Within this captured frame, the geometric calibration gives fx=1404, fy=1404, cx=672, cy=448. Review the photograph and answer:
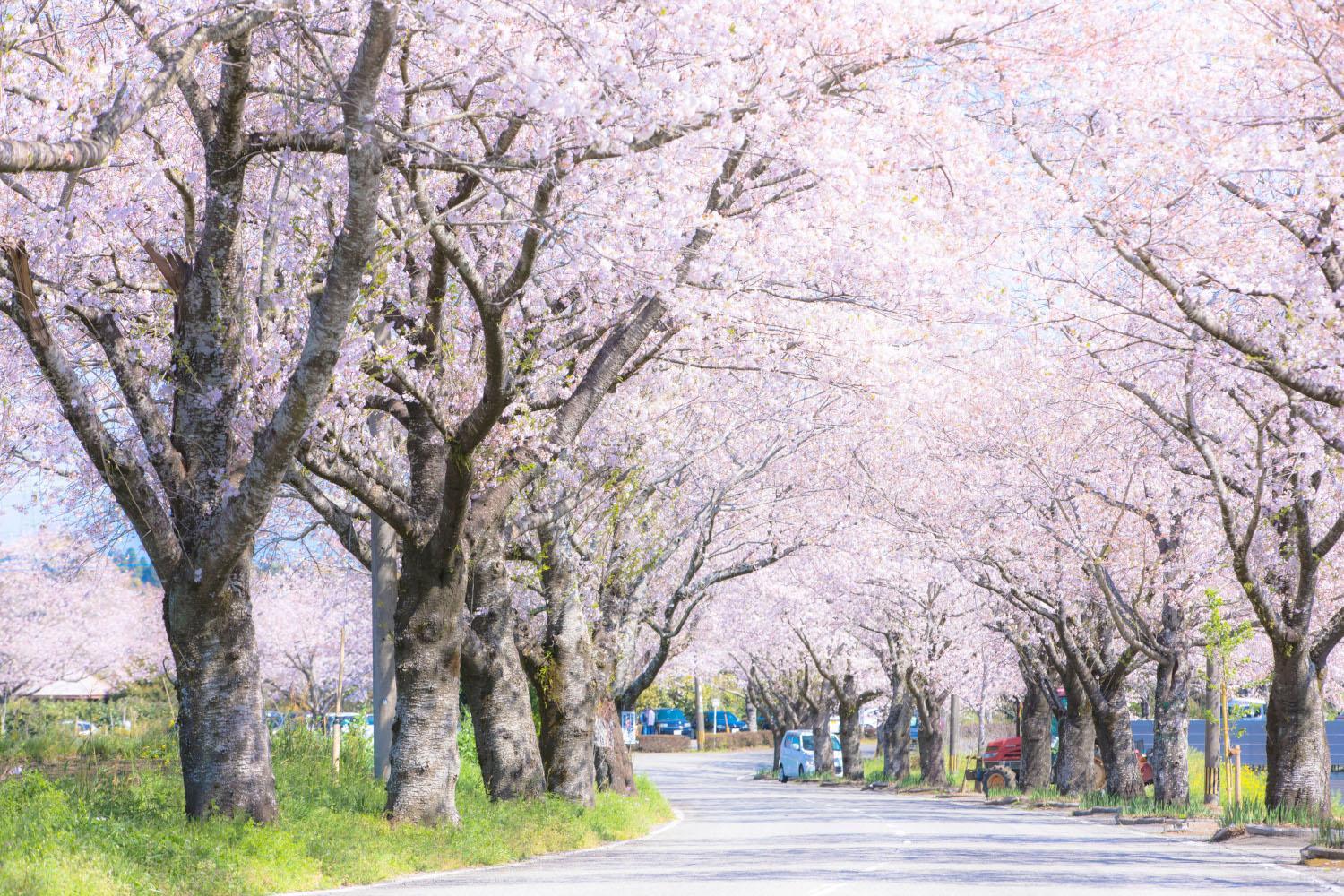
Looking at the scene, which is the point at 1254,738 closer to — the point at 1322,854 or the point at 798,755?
the point at 798,755

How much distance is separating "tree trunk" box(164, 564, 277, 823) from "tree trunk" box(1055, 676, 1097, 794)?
27.1 meters

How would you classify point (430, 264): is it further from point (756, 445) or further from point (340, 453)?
point (756, 445)

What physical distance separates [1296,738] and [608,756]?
490 inches

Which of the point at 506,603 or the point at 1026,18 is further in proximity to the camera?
the point at 506,603

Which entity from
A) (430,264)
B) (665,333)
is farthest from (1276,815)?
(430,264)

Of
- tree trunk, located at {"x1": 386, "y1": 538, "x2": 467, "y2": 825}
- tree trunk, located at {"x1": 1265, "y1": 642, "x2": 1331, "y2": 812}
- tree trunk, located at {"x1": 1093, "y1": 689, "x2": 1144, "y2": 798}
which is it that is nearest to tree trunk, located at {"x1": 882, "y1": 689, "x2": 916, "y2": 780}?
tree trunk, located at {"x1": 1093, "y1": 689, "x2": 1144, "y2": 798}

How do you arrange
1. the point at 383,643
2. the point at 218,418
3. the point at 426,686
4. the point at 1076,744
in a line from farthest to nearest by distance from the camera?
the point at 1076,744 < the point at 383,643 < the point at 426,686 < the point at 218,418

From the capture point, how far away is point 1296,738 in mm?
21031

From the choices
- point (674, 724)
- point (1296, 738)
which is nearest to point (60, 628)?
point (674, 724)

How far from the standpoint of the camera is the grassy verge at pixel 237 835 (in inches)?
393

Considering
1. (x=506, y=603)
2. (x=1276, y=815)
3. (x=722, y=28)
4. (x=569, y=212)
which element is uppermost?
(x=722, y=28)

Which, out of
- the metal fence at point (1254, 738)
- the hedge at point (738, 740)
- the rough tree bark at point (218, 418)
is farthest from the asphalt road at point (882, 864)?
the hedge at point (738, 740)

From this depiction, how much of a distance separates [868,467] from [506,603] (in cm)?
1716

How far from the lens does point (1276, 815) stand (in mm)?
20422
